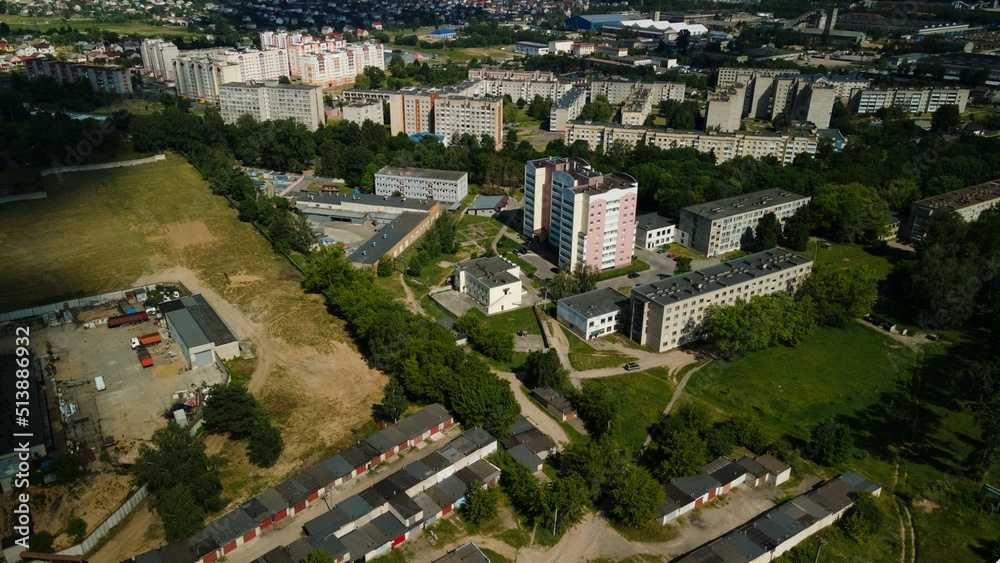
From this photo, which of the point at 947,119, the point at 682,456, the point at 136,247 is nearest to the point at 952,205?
the point at 947,119

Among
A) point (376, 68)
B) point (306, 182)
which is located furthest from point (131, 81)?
point (306, 182)

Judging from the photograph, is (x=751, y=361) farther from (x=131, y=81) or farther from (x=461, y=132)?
(x=131, y=81)

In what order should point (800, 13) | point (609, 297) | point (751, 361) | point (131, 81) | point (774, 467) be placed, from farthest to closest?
point (800, 13), point (131, 81), point (609, 297), point (751, 361), point (774, 467)

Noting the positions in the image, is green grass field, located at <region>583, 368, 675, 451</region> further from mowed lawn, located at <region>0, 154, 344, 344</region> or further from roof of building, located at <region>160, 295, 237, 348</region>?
roof of building, located at <region>160, 295, 237, 348</region>

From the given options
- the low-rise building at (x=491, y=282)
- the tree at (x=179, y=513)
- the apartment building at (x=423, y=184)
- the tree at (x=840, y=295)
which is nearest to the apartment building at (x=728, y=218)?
the tree at (x=840, y=295)

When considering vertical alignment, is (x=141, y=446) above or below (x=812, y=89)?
below

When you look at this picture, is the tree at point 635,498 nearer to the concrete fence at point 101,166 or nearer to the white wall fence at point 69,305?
the white wall fence at point 69,305

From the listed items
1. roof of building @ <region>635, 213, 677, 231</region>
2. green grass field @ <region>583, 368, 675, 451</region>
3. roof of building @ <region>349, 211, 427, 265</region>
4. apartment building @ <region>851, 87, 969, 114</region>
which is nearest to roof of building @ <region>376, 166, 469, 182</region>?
roof of building @ <region>349, 211, 427, 265</region>

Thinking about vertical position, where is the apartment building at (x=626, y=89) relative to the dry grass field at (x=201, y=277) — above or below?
above
